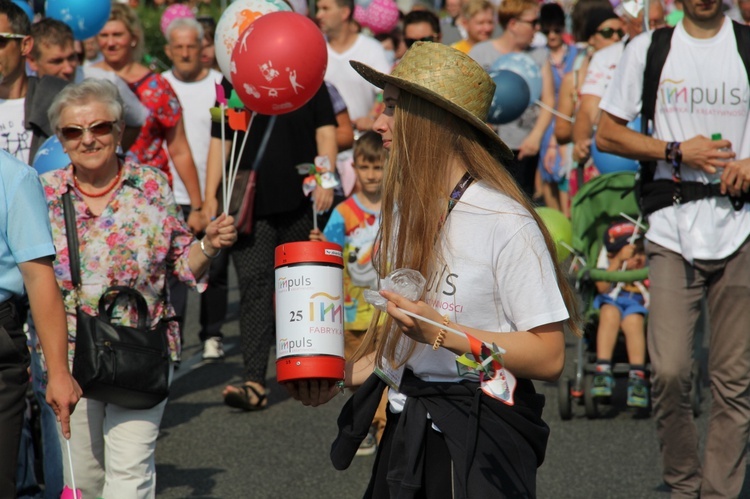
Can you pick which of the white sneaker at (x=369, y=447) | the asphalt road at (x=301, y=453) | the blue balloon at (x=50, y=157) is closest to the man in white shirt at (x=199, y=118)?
the asphalt road at (x=301, y=453)

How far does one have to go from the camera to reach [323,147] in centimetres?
765

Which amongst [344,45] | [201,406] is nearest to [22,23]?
[201,406]

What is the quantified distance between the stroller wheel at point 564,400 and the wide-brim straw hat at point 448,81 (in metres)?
4.10

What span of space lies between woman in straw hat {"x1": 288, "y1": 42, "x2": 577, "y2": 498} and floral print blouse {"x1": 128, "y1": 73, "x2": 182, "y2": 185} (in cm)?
465

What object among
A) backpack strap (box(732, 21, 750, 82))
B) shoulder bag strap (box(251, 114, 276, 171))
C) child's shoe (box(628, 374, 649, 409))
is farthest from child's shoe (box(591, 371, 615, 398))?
backpack strap (box(732, 21, 750, 82))

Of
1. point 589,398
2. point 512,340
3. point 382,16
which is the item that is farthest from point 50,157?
point 382,16

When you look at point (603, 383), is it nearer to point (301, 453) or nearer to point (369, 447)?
point (369, 447)

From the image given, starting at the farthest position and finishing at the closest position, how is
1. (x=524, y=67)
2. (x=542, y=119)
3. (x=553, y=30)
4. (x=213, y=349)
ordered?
(x=553, y=30)
(x=542, y=119)
(x=524, y=67)
(x=213, y=349)

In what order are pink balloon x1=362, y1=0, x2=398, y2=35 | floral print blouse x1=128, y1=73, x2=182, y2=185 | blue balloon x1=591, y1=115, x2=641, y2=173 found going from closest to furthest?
floral print blouse x1=128, y1=73, x2=182, y2=185
blue balloon x1=591, y1=115, x2=641, y2=173
pink balloon x1=362, y1=0, x2=398, y2=35

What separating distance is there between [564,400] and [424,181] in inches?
172

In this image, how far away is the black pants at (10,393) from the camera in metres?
3.77

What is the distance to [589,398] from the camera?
283 inches

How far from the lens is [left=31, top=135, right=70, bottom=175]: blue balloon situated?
5.57 meters

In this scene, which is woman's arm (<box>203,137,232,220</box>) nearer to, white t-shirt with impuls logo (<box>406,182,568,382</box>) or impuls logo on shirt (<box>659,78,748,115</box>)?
impuls logo on shirt (<box>659,78,748,115</box>)
